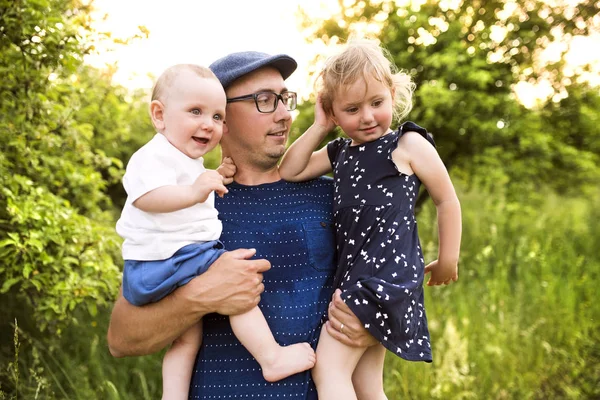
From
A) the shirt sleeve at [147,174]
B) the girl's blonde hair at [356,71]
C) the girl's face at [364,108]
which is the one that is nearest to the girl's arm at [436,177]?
the girl's face at [364,108]

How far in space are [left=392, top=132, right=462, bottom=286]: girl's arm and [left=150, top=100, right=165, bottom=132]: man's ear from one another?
0.82 meters

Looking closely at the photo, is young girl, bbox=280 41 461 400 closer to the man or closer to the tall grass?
the man

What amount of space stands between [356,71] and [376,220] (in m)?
0.54

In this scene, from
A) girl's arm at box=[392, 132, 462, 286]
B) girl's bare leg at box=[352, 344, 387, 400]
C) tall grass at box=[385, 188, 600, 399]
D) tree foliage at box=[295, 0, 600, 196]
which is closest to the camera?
girl's arm at box=[392, 132, 462, 286]

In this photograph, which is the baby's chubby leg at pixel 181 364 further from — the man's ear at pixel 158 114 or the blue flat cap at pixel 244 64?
the blue flat cap at pixel 244 64

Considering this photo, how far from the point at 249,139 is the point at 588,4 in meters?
4.73

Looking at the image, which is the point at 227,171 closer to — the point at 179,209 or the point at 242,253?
the point at 242,253

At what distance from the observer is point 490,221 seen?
265 inches

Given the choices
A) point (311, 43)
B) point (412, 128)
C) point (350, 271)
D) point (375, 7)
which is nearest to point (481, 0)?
point (375, 7)

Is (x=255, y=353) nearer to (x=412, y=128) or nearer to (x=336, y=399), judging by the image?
(x=336, y=399)

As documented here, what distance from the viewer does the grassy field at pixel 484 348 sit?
12.4 feet

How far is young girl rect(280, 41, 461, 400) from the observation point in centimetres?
216

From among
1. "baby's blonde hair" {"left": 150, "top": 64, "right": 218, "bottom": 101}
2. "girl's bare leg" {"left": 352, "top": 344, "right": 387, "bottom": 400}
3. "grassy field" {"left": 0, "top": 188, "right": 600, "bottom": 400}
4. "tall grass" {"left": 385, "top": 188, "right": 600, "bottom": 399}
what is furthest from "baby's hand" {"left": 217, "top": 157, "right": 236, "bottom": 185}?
"tall grass" {"left": 385, "top": 188, "right": 600, "bottom": 399}

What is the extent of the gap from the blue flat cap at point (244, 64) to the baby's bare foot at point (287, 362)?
1084mm
